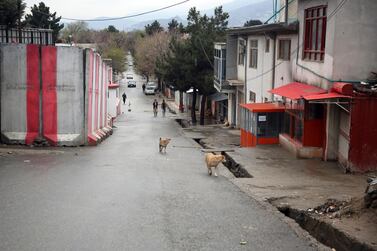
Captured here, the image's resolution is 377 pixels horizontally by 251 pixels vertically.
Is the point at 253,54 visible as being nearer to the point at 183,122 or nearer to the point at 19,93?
the point at 19,93

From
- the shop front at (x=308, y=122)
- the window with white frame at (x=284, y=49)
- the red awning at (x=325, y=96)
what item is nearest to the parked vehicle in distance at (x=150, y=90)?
the window with white frame at (x=284, y=49)

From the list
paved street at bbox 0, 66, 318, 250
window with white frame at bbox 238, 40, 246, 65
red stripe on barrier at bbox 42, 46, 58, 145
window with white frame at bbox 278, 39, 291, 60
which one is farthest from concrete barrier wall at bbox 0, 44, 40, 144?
window with white frame at bbox 238, 40, 246, 65

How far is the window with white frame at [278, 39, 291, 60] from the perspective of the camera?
2451 cm

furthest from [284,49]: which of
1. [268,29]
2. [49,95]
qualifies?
[49,95]

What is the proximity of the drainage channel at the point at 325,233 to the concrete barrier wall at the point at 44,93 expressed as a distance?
12.9 m

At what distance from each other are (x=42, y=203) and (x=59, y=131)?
11315 mm

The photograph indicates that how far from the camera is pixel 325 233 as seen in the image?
9625mm

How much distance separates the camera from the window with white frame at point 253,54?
102 ft

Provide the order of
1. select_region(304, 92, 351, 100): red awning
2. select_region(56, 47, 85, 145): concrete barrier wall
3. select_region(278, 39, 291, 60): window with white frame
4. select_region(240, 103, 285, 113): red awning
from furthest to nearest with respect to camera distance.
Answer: select_region(278, 39, 291, 60): window with white frame
select_region(240, 103, 285, 113): red awning
select_region(56, 47, 85, 145): concrete barrier wall
select_region(304, 92, 351, 100): red awning

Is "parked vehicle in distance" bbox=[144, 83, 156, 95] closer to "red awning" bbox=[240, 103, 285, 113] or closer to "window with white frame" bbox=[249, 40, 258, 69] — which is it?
"window with white frame" bbox=[249, 40, 258, 69]

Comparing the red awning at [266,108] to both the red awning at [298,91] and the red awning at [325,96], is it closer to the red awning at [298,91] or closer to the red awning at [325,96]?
the red awning at [298,91]

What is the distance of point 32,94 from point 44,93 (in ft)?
1.59

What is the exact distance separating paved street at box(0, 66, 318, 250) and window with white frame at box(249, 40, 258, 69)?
14.2 m

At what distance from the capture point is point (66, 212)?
10.6 m
